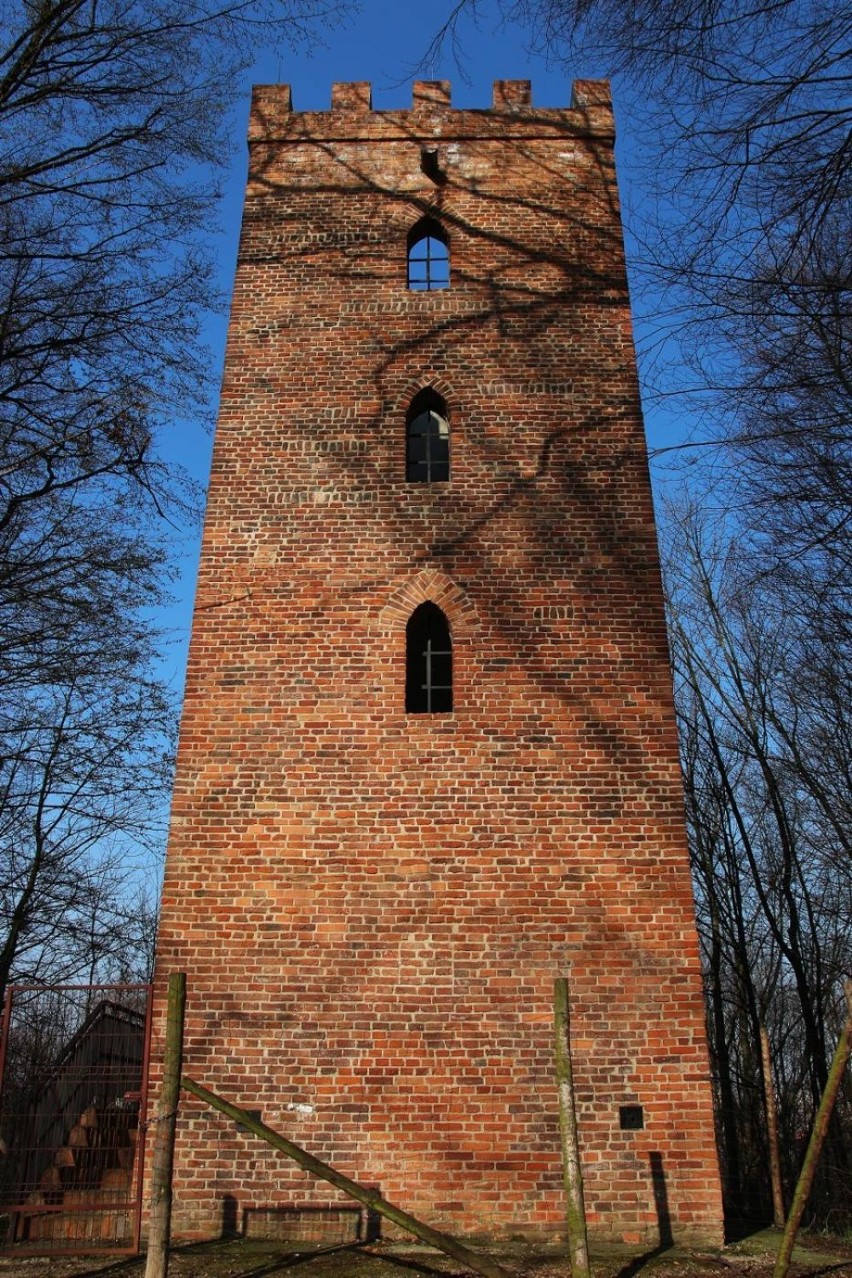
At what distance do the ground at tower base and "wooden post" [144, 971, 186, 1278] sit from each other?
108cm

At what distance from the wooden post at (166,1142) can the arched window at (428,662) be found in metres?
3.65

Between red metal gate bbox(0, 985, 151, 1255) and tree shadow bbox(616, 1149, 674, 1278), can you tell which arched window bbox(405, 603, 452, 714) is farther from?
tree shadow bbox(616, 1149, 674, 1278)

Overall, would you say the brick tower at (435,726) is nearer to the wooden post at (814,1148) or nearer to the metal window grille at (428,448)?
the metal window grille at (428,448)

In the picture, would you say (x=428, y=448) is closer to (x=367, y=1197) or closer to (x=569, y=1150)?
(x=569, y=1150)

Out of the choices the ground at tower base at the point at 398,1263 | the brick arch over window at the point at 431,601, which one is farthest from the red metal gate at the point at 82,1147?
the brick arch over window at the point at 431,601

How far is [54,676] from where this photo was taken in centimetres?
1252

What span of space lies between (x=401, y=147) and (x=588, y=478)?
4.90 metres

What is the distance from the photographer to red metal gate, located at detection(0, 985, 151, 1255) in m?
7.92

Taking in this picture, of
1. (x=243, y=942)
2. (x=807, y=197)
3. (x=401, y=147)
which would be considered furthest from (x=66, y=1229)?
(x=401, y=147)

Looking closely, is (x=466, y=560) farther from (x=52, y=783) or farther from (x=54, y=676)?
(x=52, y=783)

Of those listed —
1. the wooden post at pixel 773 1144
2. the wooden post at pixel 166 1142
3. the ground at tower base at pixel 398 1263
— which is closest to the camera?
the wooden post at pixel 166 1142

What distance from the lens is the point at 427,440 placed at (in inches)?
424

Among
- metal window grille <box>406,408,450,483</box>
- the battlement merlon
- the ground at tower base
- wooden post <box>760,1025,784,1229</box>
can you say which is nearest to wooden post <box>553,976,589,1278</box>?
the ground at tower base

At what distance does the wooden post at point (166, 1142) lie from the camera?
6.04 metres
